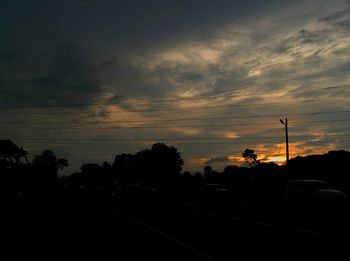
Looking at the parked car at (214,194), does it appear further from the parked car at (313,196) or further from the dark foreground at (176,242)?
the dark foreground at (176,242)

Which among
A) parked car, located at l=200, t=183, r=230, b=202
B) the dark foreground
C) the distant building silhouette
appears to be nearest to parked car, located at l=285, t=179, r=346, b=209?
the dark foreground

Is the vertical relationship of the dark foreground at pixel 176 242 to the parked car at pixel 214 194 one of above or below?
below

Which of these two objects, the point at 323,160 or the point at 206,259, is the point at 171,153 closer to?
the point at 323,160

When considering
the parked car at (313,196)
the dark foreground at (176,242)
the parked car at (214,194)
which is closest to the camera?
the dark foreground at (176,242)

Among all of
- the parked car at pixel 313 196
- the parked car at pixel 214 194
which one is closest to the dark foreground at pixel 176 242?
the parked car at pixel 313 196

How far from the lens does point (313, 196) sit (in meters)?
24.8

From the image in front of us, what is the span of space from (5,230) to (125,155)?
184 m

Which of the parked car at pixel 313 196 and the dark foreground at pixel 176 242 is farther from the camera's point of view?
the parked car at pixel 313 196

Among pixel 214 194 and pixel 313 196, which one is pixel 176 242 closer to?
pixel 313 196

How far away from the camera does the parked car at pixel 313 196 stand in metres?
24.0

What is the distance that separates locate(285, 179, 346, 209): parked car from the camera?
24.0 m

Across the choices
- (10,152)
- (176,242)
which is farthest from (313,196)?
(10,152)

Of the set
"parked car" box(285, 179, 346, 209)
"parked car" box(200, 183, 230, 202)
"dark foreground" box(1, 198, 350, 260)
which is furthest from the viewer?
"parked car" box(200, 183, 230, 202)

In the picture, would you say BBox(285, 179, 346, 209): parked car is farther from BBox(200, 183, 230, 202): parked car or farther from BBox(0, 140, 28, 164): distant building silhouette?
BBox(0, 140, 28, 164): distant building silhouette
